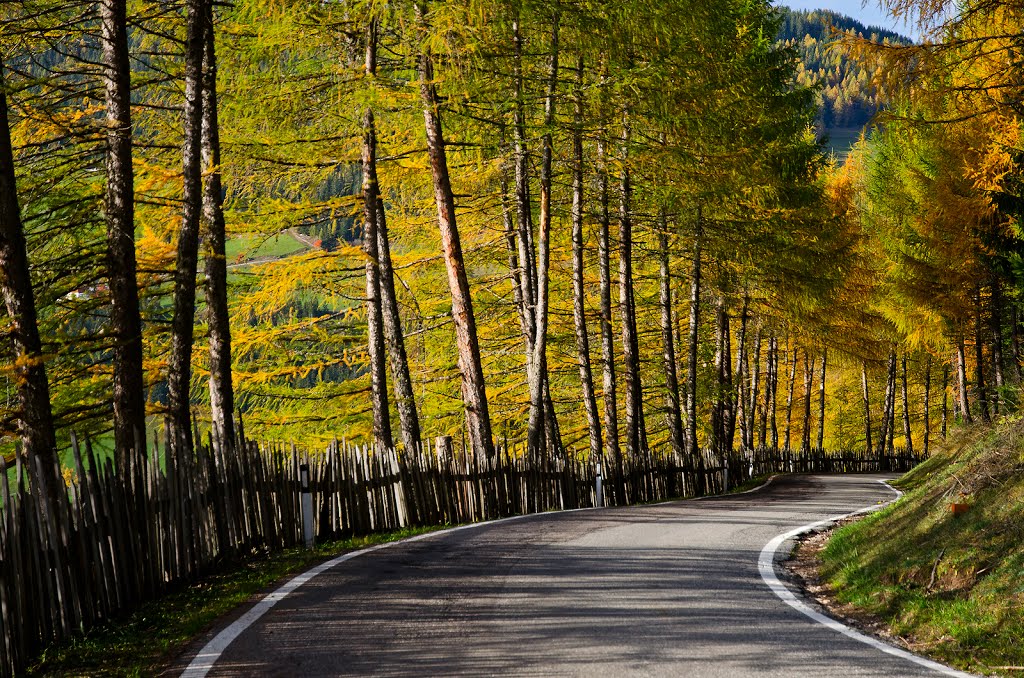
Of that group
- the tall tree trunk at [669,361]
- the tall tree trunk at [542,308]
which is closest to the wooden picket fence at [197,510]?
the tall tree trunk at [542,308]

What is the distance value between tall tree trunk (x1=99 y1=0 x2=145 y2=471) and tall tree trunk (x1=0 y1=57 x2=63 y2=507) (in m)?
0.77

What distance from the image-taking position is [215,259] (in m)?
14.4

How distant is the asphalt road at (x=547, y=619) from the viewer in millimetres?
5727

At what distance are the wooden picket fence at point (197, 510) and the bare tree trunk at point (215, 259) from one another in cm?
262

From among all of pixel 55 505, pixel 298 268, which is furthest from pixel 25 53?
pixel 55 505

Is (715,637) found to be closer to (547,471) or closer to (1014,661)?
(1014,661)

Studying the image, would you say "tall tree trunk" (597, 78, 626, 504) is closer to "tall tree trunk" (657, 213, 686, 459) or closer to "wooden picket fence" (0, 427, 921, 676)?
"tall tree trunk" (657, 213, 686, 459)

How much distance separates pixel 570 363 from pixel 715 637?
71.1ft

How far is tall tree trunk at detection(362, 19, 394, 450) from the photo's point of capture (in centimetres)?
1762

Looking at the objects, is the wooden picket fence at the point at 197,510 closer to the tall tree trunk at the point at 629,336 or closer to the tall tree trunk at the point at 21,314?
the tall tree trunk at the point at 21,314

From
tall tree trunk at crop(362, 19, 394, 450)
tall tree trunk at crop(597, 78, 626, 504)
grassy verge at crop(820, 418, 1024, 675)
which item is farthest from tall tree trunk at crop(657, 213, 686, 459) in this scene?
grassy verge at crop(820, 418, 1024, 675)

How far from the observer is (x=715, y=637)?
6.45 meters

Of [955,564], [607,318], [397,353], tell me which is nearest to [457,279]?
[397,353]

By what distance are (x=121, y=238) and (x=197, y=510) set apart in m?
4.03
